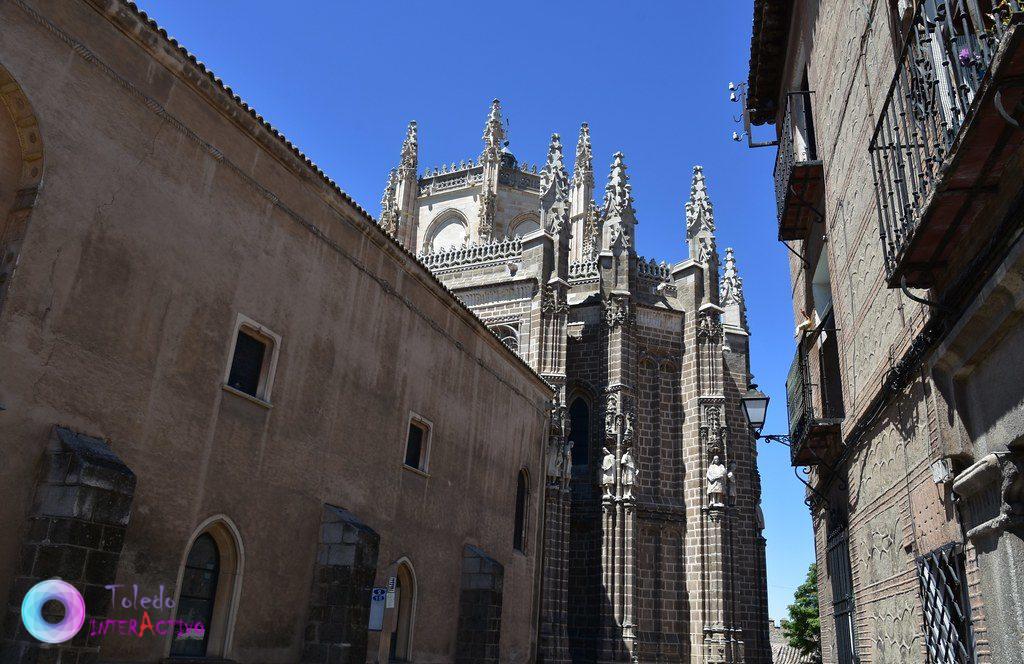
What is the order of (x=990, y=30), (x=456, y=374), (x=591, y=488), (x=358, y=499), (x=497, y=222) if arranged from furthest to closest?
(x=497, y=222)
(x=591, y=488)
(x=456, y=374)
(x=358, y=499)
(x=990, y=30)

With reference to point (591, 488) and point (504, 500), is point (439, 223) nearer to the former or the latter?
point (591, 488)

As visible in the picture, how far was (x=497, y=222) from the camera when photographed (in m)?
43.0

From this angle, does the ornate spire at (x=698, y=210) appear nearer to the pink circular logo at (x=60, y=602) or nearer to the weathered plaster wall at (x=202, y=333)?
the weathered plaster wall at (x=202, y=333)

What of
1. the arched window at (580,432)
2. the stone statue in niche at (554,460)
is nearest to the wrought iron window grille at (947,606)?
the stone statue in niche at (554,460)

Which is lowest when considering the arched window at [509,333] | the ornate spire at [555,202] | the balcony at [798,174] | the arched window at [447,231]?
the balcony at [798,174]

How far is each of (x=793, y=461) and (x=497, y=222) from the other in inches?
1309

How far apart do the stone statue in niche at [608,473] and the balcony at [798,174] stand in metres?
15.3

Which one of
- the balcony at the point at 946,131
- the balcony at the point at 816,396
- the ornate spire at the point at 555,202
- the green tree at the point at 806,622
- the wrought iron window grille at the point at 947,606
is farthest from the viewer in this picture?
the green tree at the point at 806,622

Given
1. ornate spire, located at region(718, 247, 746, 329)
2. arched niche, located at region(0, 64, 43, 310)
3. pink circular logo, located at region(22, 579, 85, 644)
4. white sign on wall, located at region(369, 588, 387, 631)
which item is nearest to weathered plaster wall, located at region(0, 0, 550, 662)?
arched niche, located at region(0, 64, 43, 310)

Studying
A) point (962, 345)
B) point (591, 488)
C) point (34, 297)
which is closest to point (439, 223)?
point (591, 488)

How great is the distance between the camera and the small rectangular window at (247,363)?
10.6 m

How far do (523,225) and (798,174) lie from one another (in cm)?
3476

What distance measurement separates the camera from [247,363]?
10.8 m

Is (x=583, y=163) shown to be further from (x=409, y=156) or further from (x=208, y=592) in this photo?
(x=208, y=592)
